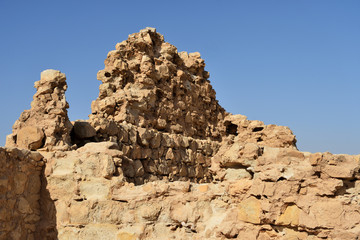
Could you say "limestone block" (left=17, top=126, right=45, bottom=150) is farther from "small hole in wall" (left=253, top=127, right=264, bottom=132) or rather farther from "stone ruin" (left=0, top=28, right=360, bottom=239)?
"small hole in wall" (left=253, top=127, right=264, bottom=132)

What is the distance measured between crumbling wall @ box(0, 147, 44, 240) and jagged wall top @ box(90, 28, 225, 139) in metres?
2.62

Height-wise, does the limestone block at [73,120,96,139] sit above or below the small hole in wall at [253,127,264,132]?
below

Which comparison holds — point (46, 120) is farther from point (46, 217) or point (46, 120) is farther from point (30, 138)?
point (46, 217)

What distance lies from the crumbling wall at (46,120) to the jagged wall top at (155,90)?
126 cm

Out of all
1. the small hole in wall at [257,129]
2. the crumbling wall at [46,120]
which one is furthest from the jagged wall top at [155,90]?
the small hole in wall at [257,129]

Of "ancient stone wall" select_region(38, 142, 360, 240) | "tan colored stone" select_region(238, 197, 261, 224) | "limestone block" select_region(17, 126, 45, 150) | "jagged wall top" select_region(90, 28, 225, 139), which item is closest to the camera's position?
"ancient stone wall" select_region(38, 142, 360, 240)

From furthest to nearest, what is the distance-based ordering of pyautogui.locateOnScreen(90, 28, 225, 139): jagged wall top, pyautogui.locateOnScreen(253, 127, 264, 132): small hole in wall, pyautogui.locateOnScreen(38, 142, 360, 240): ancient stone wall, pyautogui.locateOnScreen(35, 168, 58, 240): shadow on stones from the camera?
pyautogui.locateOnScreen(253, 127, 264, 132): small hole in wall < pyautogui.locateOnScreen(90, 28, 225, 139): jagged wall top < pyautogui.locateOnScreen(35, 168, 58, 240): shadow on stones < pyautogui.locateOnScreen(38, 142, 360, 240): ancient stone wall

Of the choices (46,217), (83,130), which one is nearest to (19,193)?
(46,217)

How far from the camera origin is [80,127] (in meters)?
6.63

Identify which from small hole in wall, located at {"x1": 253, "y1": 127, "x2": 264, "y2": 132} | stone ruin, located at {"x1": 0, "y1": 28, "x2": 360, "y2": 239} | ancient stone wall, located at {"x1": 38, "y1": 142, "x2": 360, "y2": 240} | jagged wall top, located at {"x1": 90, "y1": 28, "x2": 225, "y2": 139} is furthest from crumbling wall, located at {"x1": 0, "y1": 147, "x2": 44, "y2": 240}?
small hole in wall, located at {"x1": 253, "y1": 127, "x2": 264, "y2": 132}

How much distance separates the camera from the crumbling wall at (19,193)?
423 centimetres

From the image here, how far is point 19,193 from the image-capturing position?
14.8ft

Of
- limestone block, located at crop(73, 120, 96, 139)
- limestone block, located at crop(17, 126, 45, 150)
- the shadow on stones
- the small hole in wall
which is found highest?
the small hole in wall

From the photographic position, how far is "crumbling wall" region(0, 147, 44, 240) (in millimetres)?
4234
